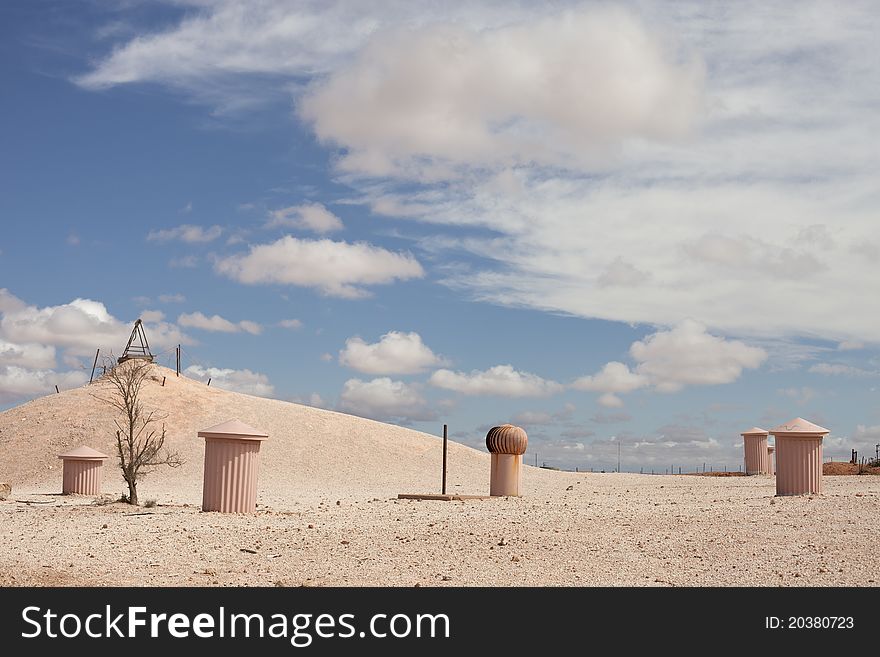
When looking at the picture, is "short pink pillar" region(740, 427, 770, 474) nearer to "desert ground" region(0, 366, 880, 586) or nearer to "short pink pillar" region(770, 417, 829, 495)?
"desert ground" region(0, 366, 880, 586)

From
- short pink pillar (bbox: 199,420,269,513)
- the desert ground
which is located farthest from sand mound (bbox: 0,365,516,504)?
short pink pillar (bbox: 199,420,269,513)

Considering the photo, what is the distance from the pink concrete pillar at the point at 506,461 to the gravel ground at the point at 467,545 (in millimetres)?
4332

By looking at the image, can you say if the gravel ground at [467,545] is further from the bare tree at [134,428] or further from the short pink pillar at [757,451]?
the short pink pillar at [757,451]

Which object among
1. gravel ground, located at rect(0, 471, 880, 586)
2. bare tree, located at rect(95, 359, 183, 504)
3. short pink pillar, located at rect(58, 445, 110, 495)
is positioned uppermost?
bare tree, located at rect(95, 359, 183, 504)

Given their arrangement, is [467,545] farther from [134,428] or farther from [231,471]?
[134,428]

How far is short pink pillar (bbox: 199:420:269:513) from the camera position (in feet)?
60.8

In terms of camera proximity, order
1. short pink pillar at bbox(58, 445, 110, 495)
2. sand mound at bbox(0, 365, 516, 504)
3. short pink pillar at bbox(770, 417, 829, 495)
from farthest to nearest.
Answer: sand mound at bbox(0, 365, 516, 504) < short pink pillar at bbox(58, 445, 110, 495) < short pink pillar at bbox(770, 417, 829, 495)

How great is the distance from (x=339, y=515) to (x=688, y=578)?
8.66m

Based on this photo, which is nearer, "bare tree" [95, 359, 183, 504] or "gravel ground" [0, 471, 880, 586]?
"gravel ground" [0, 471, 880, 586]

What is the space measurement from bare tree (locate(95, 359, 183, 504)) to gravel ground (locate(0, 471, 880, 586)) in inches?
107

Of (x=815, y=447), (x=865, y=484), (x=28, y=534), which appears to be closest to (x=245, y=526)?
(x=28, y=534)

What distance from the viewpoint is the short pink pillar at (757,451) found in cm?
3325

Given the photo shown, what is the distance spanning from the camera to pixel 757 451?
3328 centimetres

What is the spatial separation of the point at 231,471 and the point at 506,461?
7.74 meters
